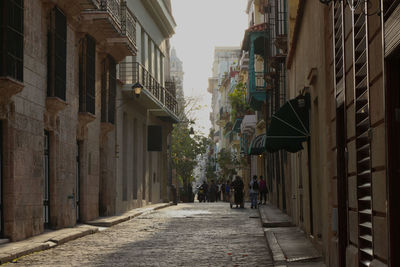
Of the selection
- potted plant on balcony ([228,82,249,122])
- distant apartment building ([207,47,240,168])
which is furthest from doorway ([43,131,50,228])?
distant apartment building ([207,47,240,168])

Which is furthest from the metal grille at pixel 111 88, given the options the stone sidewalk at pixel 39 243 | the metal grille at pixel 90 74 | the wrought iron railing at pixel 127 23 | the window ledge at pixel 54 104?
the window ledge at pixel 54 104

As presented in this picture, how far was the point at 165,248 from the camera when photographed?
1435 centimetres

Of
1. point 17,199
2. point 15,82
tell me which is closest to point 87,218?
point 17,199

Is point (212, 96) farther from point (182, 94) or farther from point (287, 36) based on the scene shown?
point (287, 36)

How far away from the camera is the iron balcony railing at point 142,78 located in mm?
30219

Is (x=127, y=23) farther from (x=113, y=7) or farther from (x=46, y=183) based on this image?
(x=46, y=183)

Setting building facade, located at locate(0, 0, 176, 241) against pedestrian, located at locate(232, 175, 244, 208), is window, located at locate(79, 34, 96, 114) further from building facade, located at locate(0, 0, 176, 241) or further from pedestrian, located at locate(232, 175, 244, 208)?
pedestrian, located at locate(232, 175, 244, 208)

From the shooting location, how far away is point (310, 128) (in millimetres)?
14539

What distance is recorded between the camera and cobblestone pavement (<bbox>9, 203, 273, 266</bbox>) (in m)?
12.0

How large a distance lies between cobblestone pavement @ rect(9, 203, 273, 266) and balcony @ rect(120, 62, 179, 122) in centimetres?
1041

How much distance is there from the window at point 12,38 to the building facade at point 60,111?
2 centimetres

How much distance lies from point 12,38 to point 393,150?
10.5 meters

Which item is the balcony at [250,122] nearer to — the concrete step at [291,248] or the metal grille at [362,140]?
the concrete step at [291,248]

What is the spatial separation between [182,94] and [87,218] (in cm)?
4032
